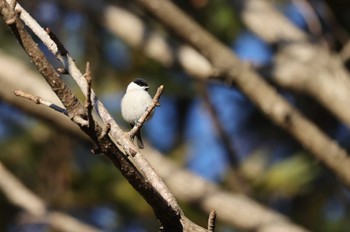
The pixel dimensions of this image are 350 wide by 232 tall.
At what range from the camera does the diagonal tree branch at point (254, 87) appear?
13.0 ft

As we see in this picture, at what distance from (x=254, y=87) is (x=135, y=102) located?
2.15m

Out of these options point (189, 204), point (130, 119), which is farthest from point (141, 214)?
point (130, 119)

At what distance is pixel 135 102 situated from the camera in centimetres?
188

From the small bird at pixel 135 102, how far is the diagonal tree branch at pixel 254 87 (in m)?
2.04

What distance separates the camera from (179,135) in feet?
23.3

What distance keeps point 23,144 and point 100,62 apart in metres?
0.83

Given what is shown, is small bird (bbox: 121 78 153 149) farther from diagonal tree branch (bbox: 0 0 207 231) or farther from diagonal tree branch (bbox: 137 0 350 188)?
diagonal tree branch (bbox: 137 0 350 188)

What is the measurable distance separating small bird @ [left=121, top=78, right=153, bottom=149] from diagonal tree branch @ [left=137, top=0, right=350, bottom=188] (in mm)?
2040

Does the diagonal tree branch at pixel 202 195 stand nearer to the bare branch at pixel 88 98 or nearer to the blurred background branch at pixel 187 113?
the blurred background branch at pixel 187 113

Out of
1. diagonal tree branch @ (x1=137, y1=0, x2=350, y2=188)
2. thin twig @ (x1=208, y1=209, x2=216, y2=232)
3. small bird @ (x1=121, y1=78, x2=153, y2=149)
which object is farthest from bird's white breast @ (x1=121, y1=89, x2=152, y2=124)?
diagonal tree branch @ (x1=137, y1=0, x2=350, y2=188)

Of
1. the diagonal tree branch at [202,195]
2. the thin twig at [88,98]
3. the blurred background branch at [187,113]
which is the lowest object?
the thin twig at [88,98]

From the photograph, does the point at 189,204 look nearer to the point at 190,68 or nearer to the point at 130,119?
the point at 190,68

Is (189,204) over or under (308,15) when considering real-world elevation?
under

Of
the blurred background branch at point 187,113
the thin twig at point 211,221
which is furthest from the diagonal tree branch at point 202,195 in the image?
the thin twig at point 211,221
